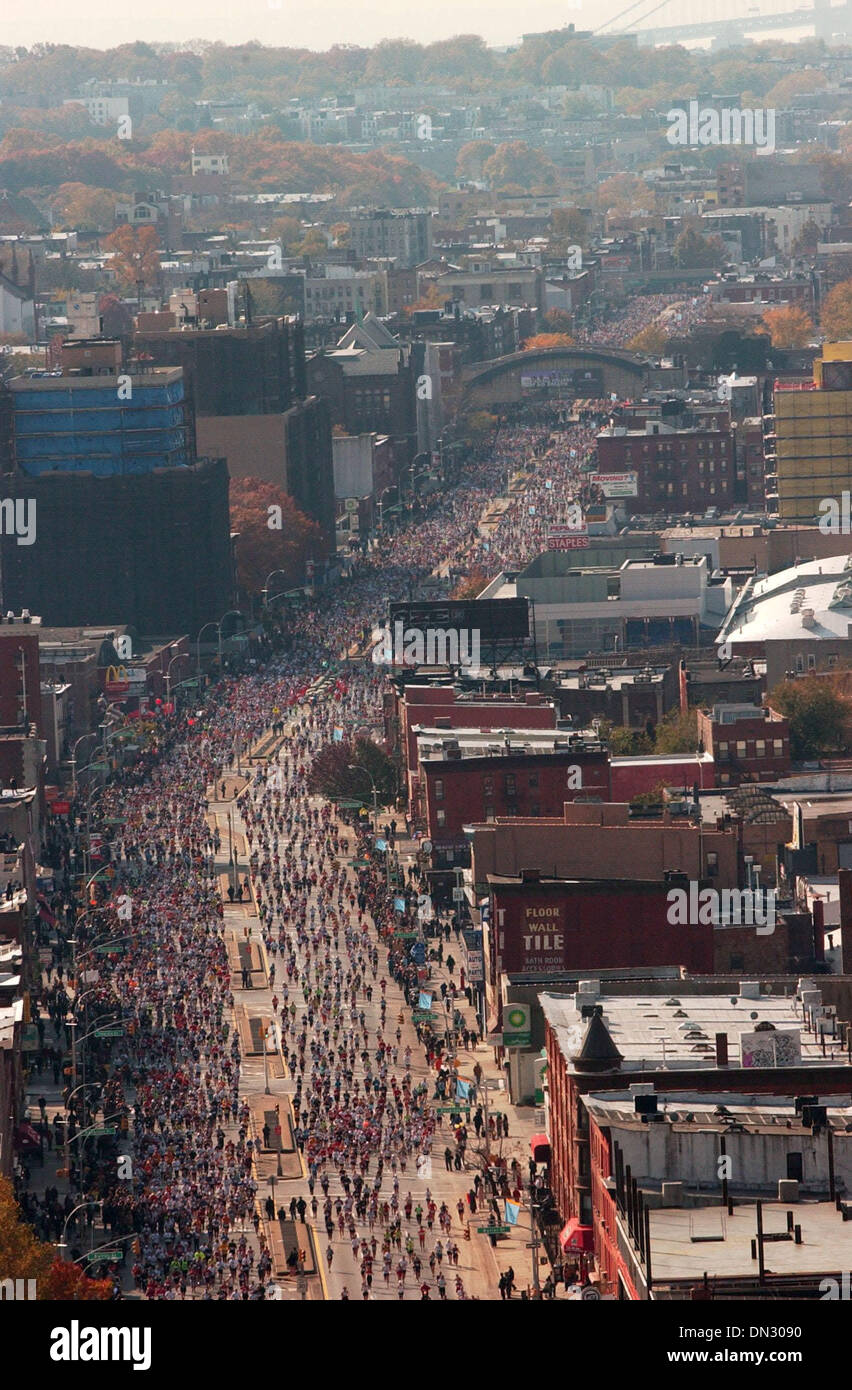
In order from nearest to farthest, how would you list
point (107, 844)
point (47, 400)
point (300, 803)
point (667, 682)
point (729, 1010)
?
→ point (729, 1010), point (107, 844), point (300, 803), point (667, 682), point (47, 400)

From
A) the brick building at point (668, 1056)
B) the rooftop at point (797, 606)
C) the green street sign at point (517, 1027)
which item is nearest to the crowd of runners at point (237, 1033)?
the green street sign at point (517, 1027)

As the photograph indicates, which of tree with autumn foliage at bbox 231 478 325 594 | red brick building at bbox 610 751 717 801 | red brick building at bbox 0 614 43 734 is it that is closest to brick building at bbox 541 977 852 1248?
red brick building at bbox 610 751 717 801

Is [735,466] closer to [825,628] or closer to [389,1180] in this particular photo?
[825,628]

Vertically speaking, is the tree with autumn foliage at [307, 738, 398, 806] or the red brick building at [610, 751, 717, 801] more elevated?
the red brick building at [610, 751, 717, 801]

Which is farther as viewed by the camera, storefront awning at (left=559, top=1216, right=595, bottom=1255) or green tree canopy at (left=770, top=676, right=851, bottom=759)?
green tree canopy at (left=770, top=676, right=851, bottom=759)

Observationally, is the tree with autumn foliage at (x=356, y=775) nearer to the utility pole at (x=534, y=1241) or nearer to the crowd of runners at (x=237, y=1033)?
the crowd of runners at (x=237, y=1033)

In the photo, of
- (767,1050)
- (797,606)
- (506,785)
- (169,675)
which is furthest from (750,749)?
(767,1050)

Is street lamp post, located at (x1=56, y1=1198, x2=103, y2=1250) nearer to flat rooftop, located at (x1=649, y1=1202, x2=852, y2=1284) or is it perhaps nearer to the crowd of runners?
the crowd of runners
